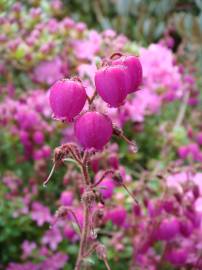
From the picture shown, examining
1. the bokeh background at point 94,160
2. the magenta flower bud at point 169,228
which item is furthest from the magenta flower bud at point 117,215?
the magenta flower bud at point 169,228

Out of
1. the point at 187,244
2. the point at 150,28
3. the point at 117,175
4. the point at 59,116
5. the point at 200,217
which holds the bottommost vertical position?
the point at 150,28

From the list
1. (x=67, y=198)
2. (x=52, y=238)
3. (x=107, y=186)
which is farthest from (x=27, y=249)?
(x=107, y=186)

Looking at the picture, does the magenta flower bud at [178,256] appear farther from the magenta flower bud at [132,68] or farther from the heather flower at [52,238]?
the magenta flower bud at [132,68]

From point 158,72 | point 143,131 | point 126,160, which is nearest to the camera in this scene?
point 158,72

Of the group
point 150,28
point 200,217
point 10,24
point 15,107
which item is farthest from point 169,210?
point 150,28

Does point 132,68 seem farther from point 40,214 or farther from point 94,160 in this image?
point 40,214

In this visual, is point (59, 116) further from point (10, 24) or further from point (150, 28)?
point (150, 28)
